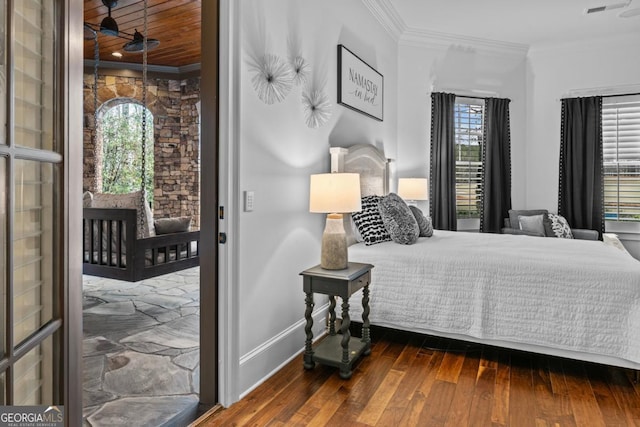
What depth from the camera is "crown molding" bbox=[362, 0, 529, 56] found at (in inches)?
179

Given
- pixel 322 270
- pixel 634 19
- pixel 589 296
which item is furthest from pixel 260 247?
pixel 634 19

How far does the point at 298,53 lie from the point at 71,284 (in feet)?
7.07

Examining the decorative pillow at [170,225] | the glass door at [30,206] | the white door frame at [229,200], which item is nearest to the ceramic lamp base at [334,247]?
A: the white door frame at [229,200]

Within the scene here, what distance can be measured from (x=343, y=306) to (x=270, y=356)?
20.6 inches

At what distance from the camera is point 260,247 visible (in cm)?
241

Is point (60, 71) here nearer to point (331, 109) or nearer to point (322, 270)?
point (322, 270)

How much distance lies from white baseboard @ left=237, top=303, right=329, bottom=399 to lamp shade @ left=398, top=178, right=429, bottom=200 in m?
2.11

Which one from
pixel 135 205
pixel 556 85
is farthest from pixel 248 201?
pixel 556 85

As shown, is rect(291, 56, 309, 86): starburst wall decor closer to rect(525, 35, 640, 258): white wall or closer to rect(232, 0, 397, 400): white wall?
rect(232, 0, 397, 400): white wall

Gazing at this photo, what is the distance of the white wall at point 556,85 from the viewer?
4.88m

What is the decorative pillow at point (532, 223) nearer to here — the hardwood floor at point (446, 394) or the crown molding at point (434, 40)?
the crown molding at point (434, 40)

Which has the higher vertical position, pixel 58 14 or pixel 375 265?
pixel 58 14

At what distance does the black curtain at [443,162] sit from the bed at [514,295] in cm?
186

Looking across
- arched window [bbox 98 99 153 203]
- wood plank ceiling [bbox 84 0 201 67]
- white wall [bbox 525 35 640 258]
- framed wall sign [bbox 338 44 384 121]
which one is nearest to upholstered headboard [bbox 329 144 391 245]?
framed wall sign [bbox 338 44 384 121]
